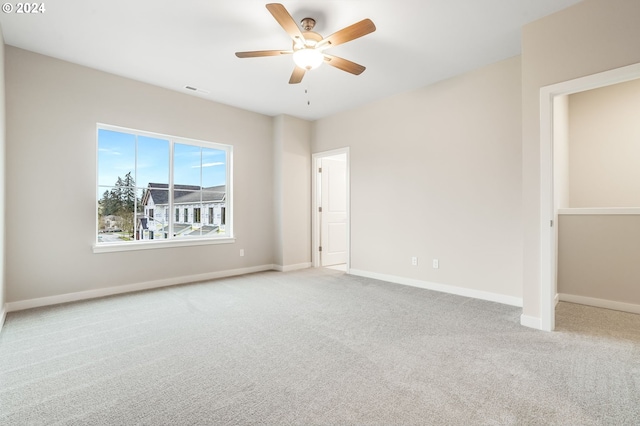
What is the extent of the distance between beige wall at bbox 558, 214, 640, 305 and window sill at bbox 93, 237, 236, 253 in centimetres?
469

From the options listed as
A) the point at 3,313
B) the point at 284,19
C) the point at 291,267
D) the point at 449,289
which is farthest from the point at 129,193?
the point at 449,289

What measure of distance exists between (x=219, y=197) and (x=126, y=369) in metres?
3.36

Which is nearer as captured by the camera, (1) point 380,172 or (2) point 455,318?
(2) point 455,318

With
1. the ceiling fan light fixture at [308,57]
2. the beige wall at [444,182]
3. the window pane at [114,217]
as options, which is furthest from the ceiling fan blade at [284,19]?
the window pane at [114,217]

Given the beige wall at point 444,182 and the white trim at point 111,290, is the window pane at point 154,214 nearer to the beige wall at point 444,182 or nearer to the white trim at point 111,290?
the white trim at point 111,290

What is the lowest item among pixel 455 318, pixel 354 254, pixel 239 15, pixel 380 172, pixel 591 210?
pixel 455 318

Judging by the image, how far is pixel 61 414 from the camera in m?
1.62

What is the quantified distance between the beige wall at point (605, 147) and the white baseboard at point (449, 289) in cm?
181

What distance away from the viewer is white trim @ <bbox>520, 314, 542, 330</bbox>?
277 centimetres

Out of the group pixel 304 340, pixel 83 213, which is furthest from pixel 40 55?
pixel 304 340

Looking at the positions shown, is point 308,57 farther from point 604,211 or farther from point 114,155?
point 604,211

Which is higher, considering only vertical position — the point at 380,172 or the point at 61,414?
the point at 380,172

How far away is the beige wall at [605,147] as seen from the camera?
3697mm

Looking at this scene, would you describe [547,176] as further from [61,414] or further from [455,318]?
[61,414]
